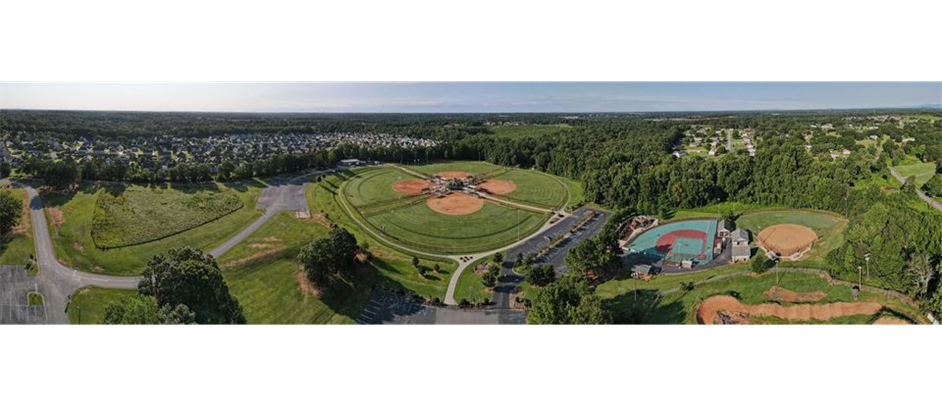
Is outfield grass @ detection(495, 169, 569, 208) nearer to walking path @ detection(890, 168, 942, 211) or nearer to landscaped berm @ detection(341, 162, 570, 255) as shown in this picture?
landscaped berm @ detection(341, 162, 570, 255)

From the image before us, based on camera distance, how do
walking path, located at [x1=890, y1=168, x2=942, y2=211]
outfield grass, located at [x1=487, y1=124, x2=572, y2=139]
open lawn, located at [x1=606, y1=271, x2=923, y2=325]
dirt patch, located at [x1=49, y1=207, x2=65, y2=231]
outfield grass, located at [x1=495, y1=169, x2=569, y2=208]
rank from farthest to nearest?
outfield grass, located at [x1=487, y1=124, x2=572, y2=139]
outfield grass, located at [x1=495, y1=169, x2=569, y2=208]
walking path, located at [x1=890, y1=168, x2=942, y2=211]
open lawn, located at [x1=606, y1=271, x2=923, y2=325]
dirt patch, located at [x1=49, y1=207, x2=65, y2=231]

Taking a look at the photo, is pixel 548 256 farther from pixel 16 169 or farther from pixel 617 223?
pixel 16 169

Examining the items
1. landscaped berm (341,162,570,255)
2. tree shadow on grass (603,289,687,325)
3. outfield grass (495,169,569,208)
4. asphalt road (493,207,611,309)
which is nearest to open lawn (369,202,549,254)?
landscaped berm (341,162,570,255)

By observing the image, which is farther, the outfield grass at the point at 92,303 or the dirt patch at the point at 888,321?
the dirt patch at the point at 888,321

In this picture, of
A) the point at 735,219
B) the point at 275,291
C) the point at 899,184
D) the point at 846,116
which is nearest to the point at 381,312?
the point at 275,291

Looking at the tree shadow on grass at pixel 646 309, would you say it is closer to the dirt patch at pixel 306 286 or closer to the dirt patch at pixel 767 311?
the dirt patch at pixel 767 311

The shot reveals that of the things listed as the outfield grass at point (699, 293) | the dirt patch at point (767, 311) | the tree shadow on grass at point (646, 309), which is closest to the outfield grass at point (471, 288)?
the tree shadow on grass at point (646, 309)
